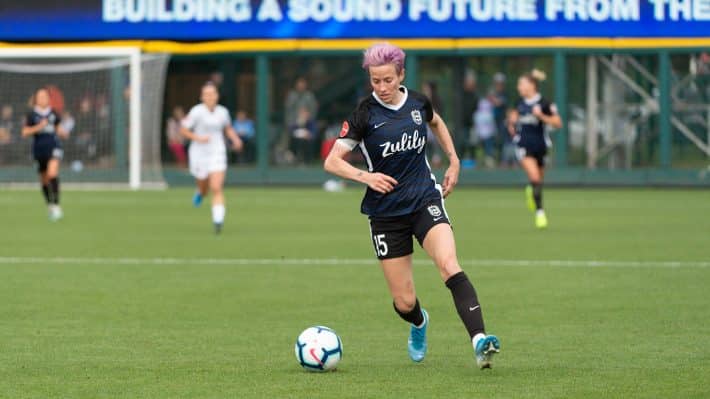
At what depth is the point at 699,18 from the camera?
33344 mm

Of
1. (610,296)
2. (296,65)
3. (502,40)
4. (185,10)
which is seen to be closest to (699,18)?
(502,40)

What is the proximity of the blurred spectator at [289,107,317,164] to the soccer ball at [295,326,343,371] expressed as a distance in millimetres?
25807

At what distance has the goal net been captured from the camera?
34.2 m

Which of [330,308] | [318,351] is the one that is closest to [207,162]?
[330,308]

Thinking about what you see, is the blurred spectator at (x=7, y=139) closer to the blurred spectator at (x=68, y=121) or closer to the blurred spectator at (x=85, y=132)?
the blurred spectator at (x=68, y=121)

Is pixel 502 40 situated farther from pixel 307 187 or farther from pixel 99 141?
pixel 99 141

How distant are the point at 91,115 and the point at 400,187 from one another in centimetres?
2579

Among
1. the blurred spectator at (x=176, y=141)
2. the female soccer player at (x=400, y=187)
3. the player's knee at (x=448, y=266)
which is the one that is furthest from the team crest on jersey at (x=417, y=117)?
the blurred spectator at (x=176, y=141)

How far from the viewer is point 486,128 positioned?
3469cm

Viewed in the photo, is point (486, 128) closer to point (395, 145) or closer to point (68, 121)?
point (68, 121)

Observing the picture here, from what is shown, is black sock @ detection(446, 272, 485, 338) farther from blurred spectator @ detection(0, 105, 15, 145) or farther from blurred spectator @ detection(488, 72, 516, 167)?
blurred spectator @ detection(0, 105, 15, 145)

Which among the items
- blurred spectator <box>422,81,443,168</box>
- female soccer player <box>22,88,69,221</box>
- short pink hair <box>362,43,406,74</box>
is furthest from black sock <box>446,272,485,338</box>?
blurred spectator <box>422,81,443,168</box>

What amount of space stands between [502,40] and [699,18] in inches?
171

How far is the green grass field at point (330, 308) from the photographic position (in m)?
8.91
